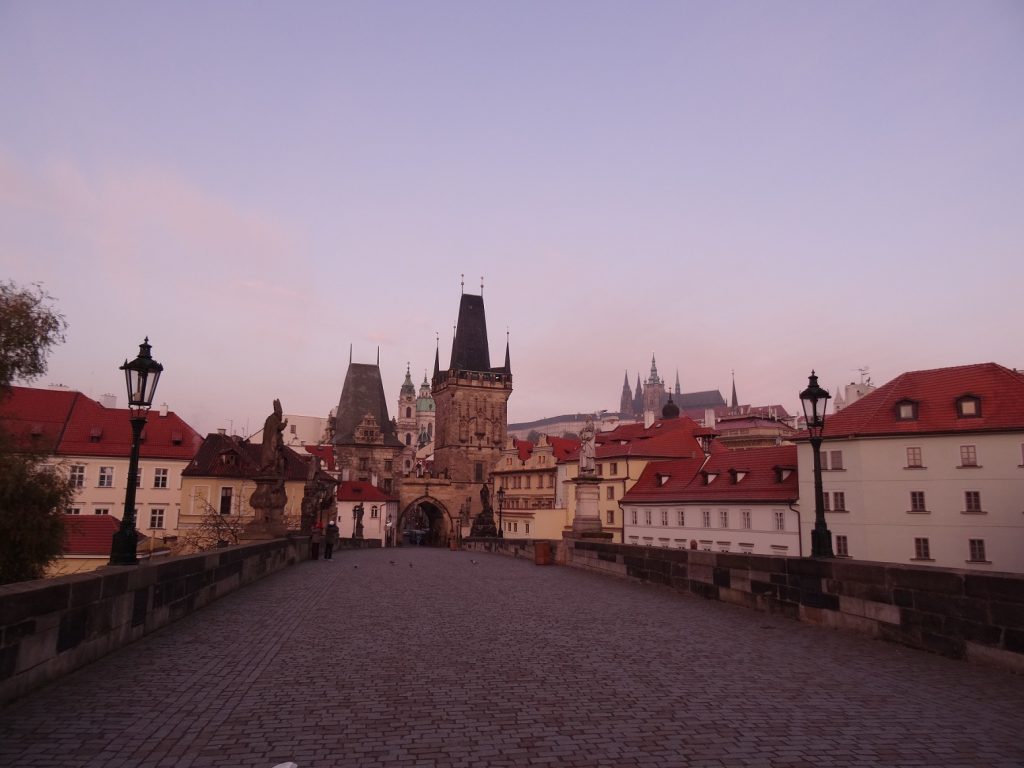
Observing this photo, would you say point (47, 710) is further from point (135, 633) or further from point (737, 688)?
point (737, 688)

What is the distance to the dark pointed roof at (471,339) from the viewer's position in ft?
329

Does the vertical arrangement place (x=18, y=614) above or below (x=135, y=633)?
above

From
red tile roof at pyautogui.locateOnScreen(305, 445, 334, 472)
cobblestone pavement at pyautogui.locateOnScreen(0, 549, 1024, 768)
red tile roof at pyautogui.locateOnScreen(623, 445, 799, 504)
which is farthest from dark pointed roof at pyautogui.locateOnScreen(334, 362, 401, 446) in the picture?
cobblestone pavement at pyautogui.locateOnScreen(0, 549, 1024, 768)

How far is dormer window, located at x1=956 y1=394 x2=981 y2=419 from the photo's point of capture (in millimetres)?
36781

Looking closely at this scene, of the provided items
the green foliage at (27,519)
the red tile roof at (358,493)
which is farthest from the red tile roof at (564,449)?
the green foliage at (27,519)

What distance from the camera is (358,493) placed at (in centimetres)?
7369

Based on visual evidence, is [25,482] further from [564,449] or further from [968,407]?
[564,449]

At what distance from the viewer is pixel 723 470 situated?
4897cm

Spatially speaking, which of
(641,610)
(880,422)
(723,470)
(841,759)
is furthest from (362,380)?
(841,759)

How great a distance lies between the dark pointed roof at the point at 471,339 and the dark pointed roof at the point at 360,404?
9.99 metres

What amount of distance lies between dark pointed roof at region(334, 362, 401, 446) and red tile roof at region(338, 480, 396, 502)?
16958 mm

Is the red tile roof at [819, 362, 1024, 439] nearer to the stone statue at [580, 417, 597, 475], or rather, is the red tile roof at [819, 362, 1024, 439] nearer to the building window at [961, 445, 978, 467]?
the building window at [961, 445, 978, 467]

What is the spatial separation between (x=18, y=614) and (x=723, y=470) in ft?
152

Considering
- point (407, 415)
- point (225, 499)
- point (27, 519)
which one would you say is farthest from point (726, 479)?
point (407, 415)
